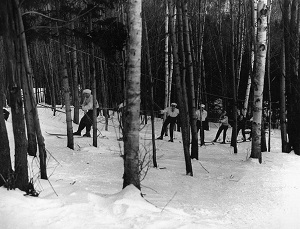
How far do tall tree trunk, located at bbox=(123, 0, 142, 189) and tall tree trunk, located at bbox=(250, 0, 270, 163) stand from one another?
453 centimetres

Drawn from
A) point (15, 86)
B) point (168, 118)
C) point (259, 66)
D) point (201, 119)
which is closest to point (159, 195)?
point (15, 86)

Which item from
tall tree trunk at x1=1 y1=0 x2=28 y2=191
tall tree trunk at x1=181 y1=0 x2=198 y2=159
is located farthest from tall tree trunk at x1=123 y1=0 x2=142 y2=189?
tall tree trunk at x1=181 y1=0 x2=198 y2=159

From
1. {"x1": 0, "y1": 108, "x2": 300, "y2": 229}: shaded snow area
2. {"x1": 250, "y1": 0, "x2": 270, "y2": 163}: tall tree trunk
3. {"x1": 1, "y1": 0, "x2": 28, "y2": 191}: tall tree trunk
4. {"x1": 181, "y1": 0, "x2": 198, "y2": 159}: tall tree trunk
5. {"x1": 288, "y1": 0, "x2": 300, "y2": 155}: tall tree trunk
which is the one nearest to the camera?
{"x1": 0, "y1": 108, "x2": 300, "y2": 229}: shaded snow area

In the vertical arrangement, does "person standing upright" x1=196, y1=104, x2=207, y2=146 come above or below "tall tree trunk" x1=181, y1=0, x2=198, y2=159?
below

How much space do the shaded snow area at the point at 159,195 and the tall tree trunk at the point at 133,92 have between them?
0.29m

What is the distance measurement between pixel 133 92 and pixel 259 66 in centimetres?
478

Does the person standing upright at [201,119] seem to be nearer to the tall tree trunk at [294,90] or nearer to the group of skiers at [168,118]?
the group of skiers at [168,118]

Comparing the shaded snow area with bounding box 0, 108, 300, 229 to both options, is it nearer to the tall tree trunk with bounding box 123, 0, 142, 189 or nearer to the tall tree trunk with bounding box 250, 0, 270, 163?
the tall tree trunk with bounding box 123, 0, 142, 189

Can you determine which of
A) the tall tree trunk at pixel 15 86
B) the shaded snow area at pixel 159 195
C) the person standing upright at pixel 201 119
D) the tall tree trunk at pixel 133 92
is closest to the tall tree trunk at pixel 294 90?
the shaded snow area at pixel 159 195

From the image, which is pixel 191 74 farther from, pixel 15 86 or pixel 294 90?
pixel 15 86

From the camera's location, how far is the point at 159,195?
18.6ft

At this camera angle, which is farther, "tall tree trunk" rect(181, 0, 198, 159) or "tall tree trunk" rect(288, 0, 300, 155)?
"tall tree trunk" rect(288, 0, 300, 155)

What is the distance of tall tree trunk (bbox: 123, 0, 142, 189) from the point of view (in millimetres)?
4730

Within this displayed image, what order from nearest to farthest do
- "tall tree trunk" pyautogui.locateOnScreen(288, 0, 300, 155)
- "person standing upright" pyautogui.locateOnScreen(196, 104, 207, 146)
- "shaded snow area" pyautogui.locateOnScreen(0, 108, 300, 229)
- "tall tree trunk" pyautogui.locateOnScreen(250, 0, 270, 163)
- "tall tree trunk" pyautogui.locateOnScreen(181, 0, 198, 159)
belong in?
"shaded snow area" pyautogui.locateOnScreen(0, 108, 300, 229) < "tall tree trunk" pyautogui.locateOnScreen(250, 0, 270, 163) < "tall tree trunk" pyautogui.locateOnScreen(181, 0, 198, 159) < "tall tree trunk" pyautogui.locateOnScreen(288, 0, 300, 155) < "person standing upright" pyautogui.locateOnScreen(196, 104, 207, 146)
